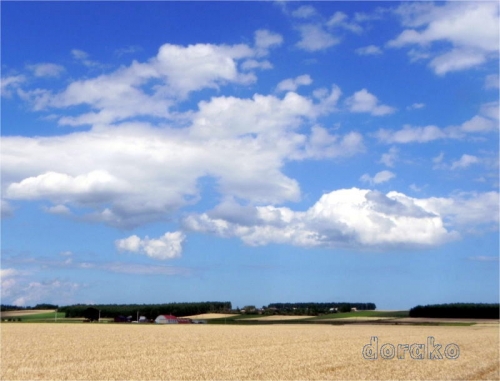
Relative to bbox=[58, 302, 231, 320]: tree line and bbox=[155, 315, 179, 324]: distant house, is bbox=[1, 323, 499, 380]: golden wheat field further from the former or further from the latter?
bbox=[58, 302, 231, 320]: tree line

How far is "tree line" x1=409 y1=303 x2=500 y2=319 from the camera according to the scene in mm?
125312

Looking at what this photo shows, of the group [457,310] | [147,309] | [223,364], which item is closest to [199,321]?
[147,309]

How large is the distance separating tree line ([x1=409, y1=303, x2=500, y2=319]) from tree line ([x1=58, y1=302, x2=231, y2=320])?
46258mm

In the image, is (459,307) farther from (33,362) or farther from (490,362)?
(33,362)

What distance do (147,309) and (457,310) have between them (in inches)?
2789

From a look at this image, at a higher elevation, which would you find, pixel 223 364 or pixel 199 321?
pixel 199 321

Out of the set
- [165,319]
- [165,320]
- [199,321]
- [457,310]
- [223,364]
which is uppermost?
[457,310]

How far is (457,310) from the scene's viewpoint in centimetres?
→ 12900

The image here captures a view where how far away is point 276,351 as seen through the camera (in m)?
37.6

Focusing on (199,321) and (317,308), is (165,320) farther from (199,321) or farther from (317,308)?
(317,308)

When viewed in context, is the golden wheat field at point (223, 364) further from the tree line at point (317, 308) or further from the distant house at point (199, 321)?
the tree line at point (317, 308)

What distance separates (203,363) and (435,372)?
11.3 m

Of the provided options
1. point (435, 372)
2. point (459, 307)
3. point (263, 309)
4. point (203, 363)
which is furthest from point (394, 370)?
point (263, 309)

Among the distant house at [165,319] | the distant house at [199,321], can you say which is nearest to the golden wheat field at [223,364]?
the distant house at [199,321]
